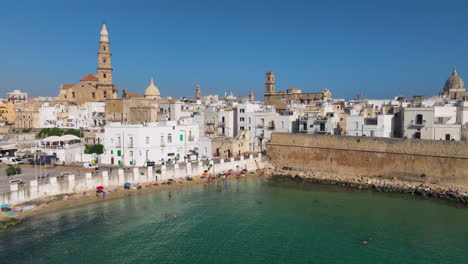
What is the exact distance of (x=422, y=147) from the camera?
27266 millimetres

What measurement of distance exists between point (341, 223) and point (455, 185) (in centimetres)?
1136

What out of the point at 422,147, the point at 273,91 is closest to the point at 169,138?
the point at 422,147

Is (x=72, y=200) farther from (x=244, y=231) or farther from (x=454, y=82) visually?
(x=454, y=82)

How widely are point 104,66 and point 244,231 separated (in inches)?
1484

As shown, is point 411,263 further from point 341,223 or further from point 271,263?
point 271,263

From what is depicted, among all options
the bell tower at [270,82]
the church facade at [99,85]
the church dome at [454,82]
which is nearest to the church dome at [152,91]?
the church facade at [99,85]

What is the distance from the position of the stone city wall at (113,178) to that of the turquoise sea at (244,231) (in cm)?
195

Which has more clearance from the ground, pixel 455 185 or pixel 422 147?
pixel 422 147

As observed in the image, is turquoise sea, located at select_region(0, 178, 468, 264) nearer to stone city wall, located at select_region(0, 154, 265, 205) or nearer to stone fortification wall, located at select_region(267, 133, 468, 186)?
stone city wall, located at select_region(0, 154, 265, 205)

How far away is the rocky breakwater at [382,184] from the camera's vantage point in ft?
79.8

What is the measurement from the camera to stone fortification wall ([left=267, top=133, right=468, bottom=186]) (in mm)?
26016

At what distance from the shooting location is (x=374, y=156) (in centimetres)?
2919

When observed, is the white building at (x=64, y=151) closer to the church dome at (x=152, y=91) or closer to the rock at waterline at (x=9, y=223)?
the rock at waterline at (x=9, y=223)

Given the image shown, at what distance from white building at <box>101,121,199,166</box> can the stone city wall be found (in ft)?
8.23
